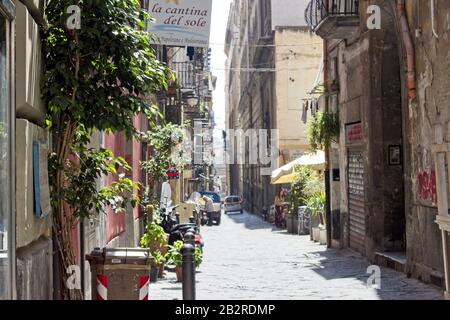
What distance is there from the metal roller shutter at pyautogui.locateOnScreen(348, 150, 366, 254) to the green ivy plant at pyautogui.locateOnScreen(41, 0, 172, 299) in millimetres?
10446

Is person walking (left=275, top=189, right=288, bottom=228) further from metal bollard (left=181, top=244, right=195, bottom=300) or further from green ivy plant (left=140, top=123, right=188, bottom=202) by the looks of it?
metal bollard (left=181, top=244, right=195, bottom=300)

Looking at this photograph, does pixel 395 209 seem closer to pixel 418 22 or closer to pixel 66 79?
pixel 418 22

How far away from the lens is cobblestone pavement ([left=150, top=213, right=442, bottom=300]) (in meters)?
10.8

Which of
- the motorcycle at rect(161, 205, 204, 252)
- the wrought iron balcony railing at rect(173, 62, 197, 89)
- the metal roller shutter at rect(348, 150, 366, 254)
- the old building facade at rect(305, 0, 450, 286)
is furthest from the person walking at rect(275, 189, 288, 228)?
the motorcycle at rect(161, 205, 204, 252)

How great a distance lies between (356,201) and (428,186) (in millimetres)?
6068

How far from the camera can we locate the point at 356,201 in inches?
705

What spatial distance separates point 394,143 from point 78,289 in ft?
33.0

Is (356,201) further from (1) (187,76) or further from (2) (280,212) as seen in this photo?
(2) (280,212)

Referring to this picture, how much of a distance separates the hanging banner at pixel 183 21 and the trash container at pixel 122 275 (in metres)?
5.09

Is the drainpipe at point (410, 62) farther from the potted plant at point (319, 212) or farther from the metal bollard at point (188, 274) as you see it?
the potted plant at point (319, 212)

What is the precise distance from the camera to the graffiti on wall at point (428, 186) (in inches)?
455

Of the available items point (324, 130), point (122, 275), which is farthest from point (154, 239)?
point (324, 130)

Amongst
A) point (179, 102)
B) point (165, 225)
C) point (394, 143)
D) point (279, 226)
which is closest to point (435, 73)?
point (394, 143)
